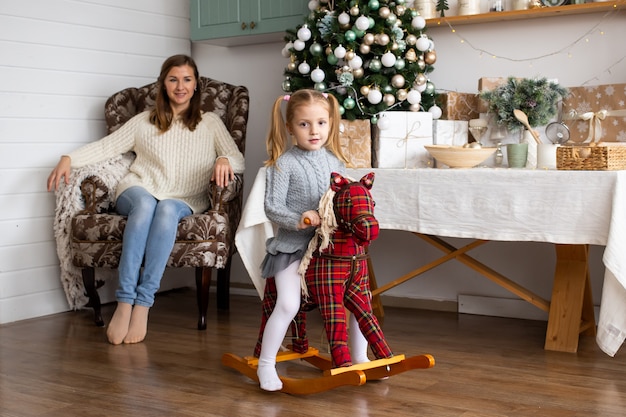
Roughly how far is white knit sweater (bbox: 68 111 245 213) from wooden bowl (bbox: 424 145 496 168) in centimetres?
97

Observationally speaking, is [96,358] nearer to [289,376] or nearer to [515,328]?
[289,376]

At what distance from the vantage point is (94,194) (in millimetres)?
3748

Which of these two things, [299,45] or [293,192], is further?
[299,45]

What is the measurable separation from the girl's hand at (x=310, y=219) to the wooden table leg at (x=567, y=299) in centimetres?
111

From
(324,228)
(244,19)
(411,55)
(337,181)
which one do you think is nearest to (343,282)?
(324,228)

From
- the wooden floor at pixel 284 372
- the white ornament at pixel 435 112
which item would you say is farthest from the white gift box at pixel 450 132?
the wooden floor at pixel 284 372

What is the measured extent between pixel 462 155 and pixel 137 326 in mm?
1446

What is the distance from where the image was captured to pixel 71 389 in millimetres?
2672

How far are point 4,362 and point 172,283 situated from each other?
1.66 m

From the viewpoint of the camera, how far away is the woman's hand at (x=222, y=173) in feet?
11.8

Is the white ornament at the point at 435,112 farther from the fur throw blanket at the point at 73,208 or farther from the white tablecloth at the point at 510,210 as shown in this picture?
the fur throw blanket at the point at 73,208

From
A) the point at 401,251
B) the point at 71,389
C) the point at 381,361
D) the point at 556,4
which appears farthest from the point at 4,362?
the point at 556,4

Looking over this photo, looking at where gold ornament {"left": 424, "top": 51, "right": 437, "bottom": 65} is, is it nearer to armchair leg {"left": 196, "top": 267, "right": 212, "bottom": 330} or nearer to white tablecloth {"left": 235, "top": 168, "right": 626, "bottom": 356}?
white tablecloth {"left": 235, "top": 168, "right": 626, "bottom": 356}

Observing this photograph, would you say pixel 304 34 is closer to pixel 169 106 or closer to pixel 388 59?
pixel 388 59
